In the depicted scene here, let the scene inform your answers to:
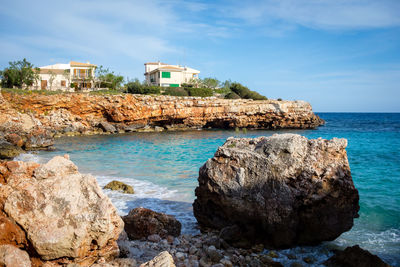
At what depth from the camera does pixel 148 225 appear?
20.1 ft

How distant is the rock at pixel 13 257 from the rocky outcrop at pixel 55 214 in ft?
0.37

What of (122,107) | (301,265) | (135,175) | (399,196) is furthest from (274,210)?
(122,107)

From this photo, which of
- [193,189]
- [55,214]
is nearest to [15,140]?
[193,189]

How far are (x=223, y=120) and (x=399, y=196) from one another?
1449 inches

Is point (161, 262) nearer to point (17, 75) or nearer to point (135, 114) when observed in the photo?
point (135, 114)

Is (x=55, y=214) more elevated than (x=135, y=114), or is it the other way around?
(x=135, y=114)

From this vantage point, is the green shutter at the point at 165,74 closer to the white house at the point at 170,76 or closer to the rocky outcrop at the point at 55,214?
the white house at the point at 170,76

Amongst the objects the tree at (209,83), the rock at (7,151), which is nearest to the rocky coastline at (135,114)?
the rock at (7,151)

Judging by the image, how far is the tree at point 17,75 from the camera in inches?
1901

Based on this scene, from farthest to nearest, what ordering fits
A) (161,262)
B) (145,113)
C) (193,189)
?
(145,113), (193,189), (161,262)

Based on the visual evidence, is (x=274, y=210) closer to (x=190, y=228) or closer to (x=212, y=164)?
(x=212, y=164)

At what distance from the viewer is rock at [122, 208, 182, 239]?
6.01 meters

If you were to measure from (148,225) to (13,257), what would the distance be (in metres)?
2.97

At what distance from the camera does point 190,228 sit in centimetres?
706
